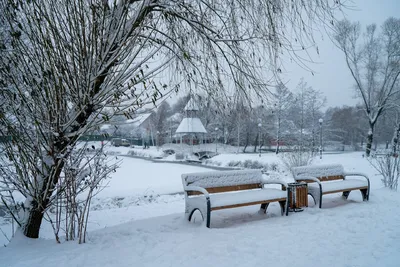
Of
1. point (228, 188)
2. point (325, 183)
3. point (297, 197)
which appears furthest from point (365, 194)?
point (228, 188)

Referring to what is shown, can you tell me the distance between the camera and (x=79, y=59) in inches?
120

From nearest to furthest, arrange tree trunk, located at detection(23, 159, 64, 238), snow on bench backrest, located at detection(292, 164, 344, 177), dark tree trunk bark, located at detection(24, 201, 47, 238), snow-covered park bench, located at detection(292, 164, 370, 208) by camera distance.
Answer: tree trunk, located at detection(23, 159, 64, 238) → dark tree trunk bark, located at detection(24, 201, 47, 238) → snow-covered park bench, located at detection(292, 164, 370, 208) → snow on bench backrest, located at detection(292, 164, 344, 177)

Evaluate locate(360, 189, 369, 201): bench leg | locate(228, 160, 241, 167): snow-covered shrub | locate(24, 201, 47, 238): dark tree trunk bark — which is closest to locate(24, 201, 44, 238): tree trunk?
locate(24, 201, 47, 238): dark tree trunk bark

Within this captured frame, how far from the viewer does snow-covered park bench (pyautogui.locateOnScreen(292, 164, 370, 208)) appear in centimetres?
529

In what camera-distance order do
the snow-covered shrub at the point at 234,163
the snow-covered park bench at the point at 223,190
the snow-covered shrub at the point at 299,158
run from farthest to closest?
the snow-covered shrub at the point at 234,163, the snow-covered shrub at the point at 299,158, the snow-covered park bench at the point at 223,190

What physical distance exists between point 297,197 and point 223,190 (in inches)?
55.8

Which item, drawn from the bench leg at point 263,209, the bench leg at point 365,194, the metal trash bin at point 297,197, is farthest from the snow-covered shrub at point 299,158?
the bench leg at point 263,209

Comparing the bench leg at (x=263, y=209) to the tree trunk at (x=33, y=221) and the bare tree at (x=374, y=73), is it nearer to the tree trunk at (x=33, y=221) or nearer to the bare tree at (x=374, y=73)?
the tree trunk at (x=33, y=221)

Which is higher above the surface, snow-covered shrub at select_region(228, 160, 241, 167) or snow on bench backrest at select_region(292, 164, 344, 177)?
snow on bench backrest at select_region(292, 164, 344, 177)

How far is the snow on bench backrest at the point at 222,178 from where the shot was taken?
440 centimetres

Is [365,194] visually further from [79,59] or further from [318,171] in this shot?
[79,59]

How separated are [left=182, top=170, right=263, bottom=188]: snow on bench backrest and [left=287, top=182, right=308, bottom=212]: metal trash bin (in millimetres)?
601

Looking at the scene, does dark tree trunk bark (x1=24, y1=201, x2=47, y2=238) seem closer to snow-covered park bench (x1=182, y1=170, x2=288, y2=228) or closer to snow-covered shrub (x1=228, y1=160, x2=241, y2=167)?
snow-covered park bench (x1=182, y1=170, x2=288, y2=228)

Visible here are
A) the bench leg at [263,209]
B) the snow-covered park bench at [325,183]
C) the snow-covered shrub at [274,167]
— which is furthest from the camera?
the snow-covered shrub at [274,167]
